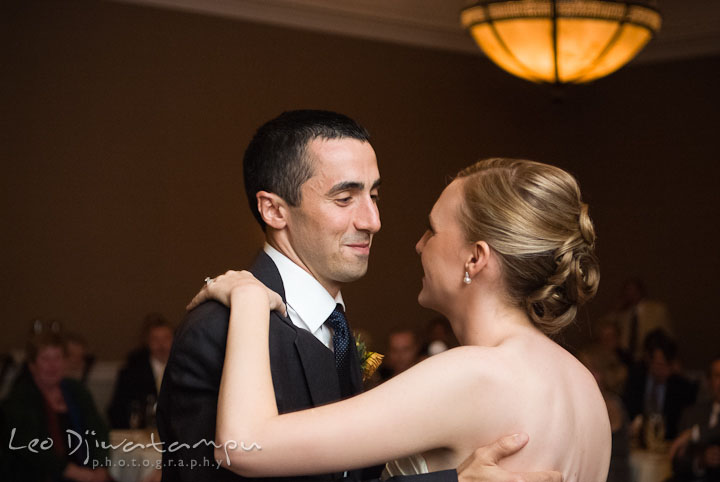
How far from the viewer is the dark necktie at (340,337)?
192 cm

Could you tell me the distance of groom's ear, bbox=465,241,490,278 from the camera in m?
1.79

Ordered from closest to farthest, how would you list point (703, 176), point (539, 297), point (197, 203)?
point (539, 297)
point (197, 203)
point (703, 176)

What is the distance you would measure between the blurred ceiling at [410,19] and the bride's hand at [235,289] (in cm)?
575

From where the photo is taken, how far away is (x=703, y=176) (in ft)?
28.3

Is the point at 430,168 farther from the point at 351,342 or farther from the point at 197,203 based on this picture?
the point at 351,342

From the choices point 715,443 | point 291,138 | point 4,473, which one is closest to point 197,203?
point 4,473

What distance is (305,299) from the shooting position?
1.91 metres

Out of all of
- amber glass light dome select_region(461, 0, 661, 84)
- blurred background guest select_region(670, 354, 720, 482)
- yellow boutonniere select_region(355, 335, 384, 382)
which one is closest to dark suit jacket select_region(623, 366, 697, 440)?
blurred background guest select_region(670, 354, 720, 482)

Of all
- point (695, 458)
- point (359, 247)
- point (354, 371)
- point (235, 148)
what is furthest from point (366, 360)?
point (235, 148)

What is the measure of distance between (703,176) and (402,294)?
112 inches

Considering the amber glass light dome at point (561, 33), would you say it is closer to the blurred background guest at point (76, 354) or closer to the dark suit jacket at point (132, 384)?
the dark suit jacket at point (132, 384)

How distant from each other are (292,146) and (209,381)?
526 millimetres

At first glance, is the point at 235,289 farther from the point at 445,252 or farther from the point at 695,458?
the point at 695,458

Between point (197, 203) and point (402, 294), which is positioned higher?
point (197, 203)
